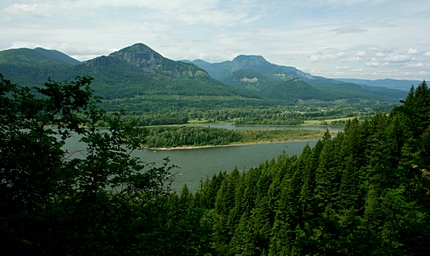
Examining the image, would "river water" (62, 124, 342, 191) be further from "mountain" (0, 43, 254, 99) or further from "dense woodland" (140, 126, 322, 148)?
"mountain" (0, 43, 254, 99)

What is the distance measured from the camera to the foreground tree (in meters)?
3.27

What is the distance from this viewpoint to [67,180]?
3.57 m

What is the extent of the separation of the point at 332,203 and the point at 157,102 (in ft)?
426

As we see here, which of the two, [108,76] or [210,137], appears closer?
[210,137]

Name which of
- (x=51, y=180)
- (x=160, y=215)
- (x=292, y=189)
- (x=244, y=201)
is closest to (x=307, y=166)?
(x=292, y=189)

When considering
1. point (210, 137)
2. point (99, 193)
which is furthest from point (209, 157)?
point (99, 193)

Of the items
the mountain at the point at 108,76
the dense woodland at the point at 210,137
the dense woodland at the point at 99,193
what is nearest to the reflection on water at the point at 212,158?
the dense woodland at the point at 210,137

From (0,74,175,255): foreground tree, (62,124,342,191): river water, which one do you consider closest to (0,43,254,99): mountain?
(62,124,342,191): river water

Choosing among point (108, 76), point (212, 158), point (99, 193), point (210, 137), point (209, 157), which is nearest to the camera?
point (99, 193)

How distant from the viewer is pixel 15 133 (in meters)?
3.58

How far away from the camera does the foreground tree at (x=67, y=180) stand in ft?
10.7

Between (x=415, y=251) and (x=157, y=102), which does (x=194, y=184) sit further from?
(x=157, y=102)

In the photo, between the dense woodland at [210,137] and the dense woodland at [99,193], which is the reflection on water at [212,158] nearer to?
the dense woodland at [210,137]

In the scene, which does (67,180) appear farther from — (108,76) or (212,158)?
(108,76)
